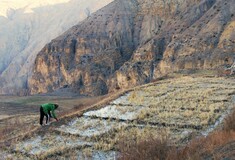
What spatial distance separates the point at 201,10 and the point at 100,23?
32.1 m

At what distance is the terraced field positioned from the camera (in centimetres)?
1738

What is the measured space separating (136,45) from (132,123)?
90.9 m

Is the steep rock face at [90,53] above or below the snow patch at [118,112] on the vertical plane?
above

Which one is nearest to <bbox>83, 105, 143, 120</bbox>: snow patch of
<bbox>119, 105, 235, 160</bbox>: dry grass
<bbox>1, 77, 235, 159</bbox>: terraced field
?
<bbox>1, 77, 235, 159</bbox>: terraced field

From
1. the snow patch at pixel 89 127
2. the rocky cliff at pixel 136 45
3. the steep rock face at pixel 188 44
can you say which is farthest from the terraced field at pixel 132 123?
the rocky cliff at pixel 136 45

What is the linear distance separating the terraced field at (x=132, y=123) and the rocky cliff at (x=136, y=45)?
4621 centimetres

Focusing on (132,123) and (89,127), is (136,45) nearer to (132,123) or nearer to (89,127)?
(89,127)

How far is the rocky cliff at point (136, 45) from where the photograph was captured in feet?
268

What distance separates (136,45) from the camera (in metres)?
111

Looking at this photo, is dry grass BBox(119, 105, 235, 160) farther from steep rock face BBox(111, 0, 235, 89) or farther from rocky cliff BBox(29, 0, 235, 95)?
rocky cliff BBox(29, 0, 235, 95)

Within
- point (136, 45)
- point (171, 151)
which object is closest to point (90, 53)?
point (136, 45)

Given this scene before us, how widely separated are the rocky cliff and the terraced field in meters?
46.2

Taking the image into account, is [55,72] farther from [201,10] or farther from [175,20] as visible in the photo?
[201,10]

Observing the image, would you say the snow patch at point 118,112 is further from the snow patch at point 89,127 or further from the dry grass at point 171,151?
the dry grass at point 171,151
